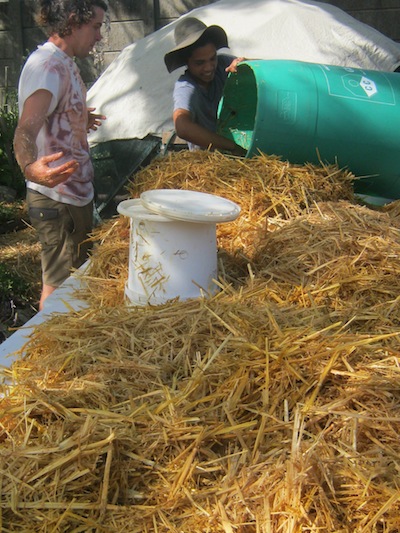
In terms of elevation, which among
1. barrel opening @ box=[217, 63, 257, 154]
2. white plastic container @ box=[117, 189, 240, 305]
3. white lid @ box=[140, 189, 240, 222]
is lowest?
barrel opening @ box=[217, 63, 257, 154]

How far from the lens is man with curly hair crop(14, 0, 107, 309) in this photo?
132 inches

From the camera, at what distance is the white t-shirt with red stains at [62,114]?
11.2 feet

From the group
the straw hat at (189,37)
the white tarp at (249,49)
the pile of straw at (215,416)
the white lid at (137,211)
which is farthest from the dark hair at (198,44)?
the pile of straw at (215,416)

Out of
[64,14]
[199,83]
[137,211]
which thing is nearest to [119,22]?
[199,83]

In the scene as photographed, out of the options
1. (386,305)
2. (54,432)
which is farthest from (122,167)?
(54,432)

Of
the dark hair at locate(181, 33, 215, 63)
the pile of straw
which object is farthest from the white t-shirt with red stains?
the pile of straw

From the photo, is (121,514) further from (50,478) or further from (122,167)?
(122,167)

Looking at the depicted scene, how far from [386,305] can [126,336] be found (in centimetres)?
99

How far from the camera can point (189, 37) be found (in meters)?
4.55

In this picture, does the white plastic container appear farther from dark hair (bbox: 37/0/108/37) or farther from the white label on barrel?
the white label on barrel

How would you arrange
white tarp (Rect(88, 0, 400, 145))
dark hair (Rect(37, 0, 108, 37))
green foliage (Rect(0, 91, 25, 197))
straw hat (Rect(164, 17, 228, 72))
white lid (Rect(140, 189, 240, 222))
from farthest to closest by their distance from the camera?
green foliage (Rect(0, 91, 25, 197))
white tarp (Rect(88, 0, 400, 145))
straw hat (Rect(164, 17, 228, 72))
dark hair (Rect(37, 0, 108, 37))
white lid (Rect(140, 189, 240, 222))

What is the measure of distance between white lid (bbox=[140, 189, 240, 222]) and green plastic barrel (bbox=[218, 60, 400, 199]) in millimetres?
1208

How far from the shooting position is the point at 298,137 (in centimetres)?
395

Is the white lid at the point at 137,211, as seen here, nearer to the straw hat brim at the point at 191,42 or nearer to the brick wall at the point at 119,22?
the straw hat brim at the point at 191,42
